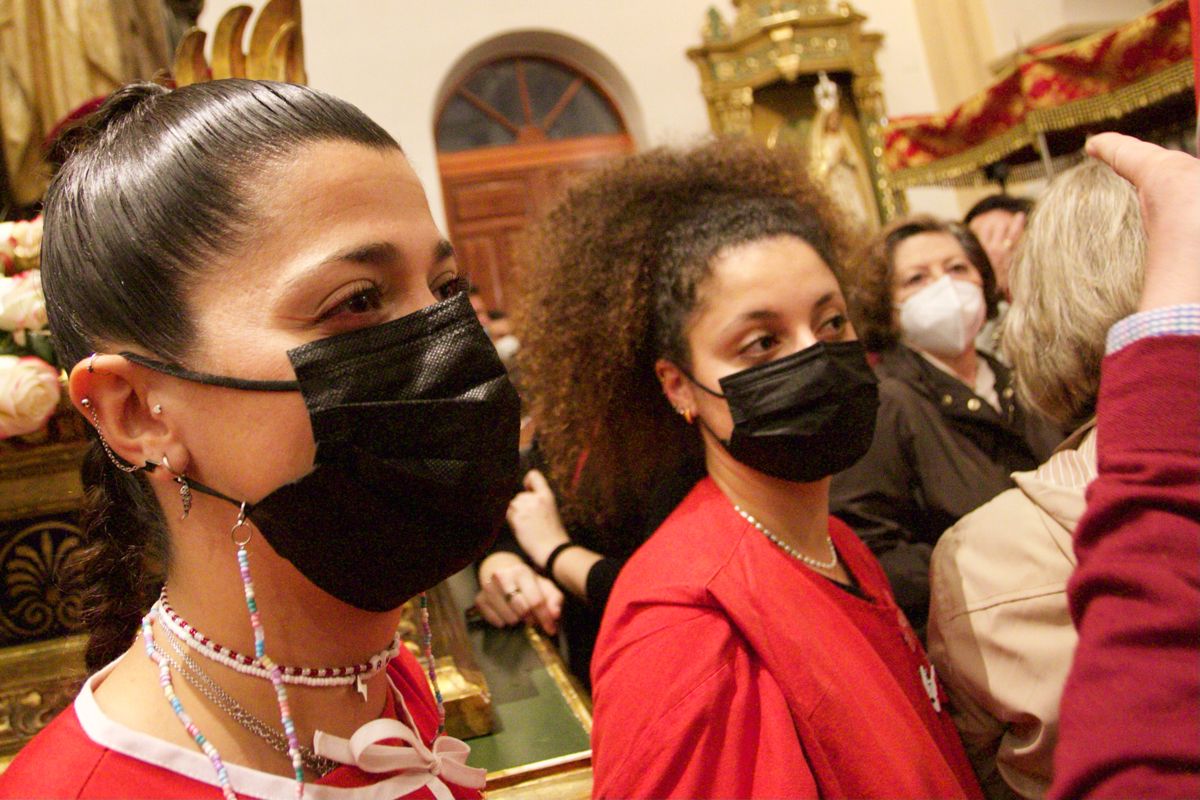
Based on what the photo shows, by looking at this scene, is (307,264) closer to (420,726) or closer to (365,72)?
(420,726)

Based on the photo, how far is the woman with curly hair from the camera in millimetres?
1278

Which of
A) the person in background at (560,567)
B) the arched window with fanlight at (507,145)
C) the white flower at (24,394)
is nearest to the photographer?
the white flower at (24,394)

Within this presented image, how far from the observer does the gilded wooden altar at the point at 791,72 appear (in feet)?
24.3

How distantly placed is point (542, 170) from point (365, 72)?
63.0 inches

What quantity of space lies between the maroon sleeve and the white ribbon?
0.69 metres

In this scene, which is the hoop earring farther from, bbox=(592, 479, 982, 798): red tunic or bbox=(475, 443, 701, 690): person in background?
bbox=(475, 443, 701, 690): person in background

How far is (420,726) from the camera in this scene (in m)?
1.29

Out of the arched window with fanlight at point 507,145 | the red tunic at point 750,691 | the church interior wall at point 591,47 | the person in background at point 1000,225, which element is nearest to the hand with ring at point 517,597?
the red tunic at point 750,691

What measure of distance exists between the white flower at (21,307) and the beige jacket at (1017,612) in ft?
5.37

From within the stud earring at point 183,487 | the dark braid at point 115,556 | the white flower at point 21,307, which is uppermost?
the white flower at point 21,307

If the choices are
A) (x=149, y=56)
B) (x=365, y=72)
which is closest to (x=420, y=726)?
(x=149, y=56)

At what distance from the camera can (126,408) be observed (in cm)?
101

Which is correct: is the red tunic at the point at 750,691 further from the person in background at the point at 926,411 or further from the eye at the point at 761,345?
the person in background at the point at 926,411

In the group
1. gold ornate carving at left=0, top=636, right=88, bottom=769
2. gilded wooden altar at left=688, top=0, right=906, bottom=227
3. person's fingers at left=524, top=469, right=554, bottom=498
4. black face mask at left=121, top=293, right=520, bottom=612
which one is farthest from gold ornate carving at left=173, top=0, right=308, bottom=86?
gilded wooden altar at left=688, top=0, right=906, bottom=227
